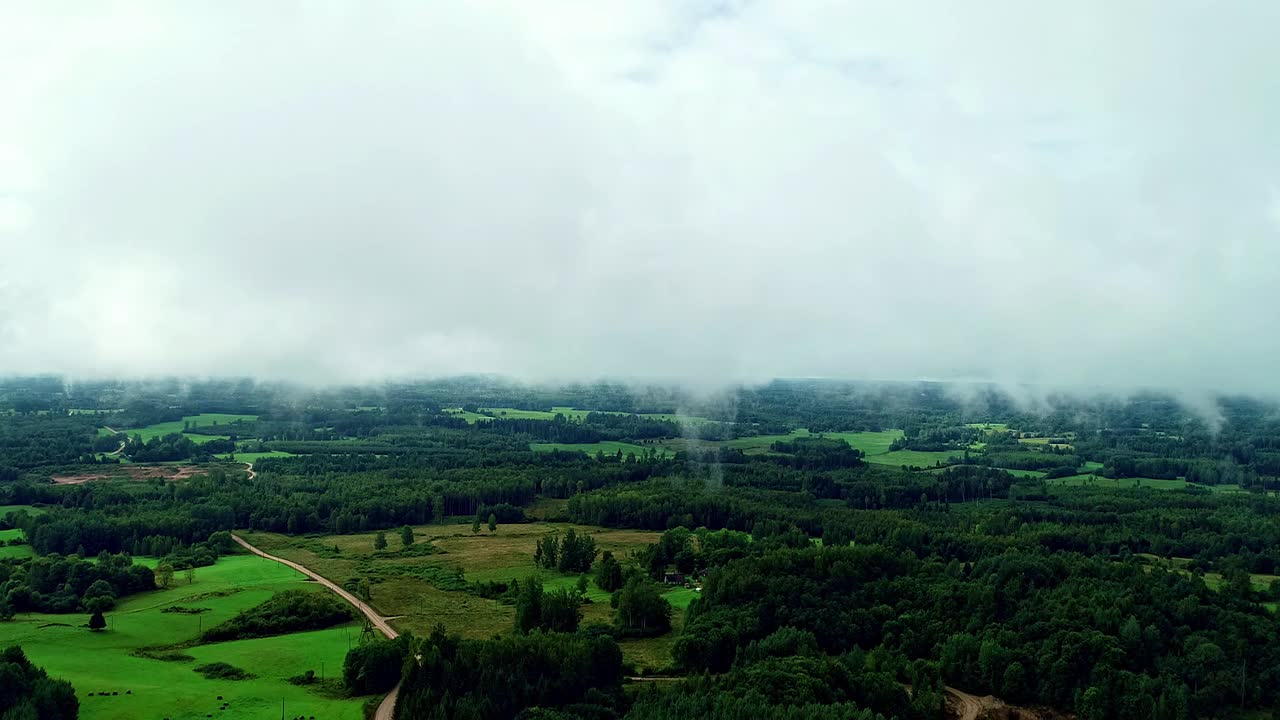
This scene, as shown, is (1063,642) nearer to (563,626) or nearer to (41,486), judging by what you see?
(563,626)

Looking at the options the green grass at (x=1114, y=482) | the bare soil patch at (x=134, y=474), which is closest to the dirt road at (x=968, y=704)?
the green grass at (x=1114, y=482)

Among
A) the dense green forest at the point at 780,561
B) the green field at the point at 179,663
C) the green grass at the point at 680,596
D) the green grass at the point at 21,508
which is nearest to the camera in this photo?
the green field at the point at 179,663

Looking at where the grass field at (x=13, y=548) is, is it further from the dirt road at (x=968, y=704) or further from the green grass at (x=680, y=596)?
the dirt road at (x=968, y=704)

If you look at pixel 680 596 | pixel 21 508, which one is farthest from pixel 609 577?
pixel 21 508

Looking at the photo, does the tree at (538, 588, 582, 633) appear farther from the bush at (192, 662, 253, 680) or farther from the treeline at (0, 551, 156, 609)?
the treeline at (0, 551, 156, 609)

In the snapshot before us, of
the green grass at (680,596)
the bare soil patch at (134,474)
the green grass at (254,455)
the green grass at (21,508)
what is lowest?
the green grass at (680,596)

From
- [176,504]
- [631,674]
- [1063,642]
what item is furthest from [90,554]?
[1063,642]

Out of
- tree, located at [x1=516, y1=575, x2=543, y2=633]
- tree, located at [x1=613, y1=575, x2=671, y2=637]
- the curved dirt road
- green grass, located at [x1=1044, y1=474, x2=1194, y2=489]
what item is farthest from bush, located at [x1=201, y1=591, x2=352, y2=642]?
green grass, located at [x1=1044, y1=474, x2=1194, y2=489]
